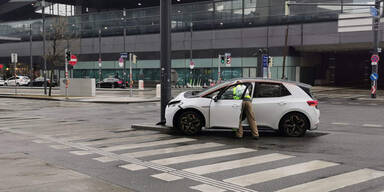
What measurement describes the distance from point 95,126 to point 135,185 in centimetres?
798

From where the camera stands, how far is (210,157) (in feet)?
28.0

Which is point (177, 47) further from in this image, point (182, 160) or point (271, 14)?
point (182, 160)

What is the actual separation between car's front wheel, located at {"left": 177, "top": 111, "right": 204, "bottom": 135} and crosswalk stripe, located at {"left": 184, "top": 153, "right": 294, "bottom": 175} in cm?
301

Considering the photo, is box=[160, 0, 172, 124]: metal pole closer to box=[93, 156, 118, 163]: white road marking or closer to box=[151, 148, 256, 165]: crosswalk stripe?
box=[151, 148, 256, 165]: crosswalk stripe

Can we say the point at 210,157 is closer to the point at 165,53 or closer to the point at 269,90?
the point at 269,90

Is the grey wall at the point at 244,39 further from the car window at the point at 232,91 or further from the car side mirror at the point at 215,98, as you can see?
the car side mirror at the point at 215,98

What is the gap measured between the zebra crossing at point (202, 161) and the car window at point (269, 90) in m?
2.01

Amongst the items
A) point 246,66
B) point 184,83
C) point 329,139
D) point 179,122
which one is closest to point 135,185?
point 179,122

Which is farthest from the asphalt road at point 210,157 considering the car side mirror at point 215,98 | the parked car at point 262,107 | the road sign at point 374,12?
the road sign at point 374,12

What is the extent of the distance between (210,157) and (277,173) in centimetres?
176

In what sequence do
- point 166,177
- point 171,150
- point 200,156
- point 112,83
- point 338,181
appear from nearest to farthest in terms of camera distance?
1. point 338,181
2. point 166,177
3. point 200,156
4. point 171,150
5. point 112,83

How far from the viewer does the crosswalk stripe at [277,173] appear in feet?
21.8

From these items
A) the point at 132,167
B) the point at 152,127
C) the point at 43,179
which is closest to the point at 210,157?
the point at 132,167

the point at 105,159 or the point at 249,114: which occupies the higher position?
the point at 249,114
